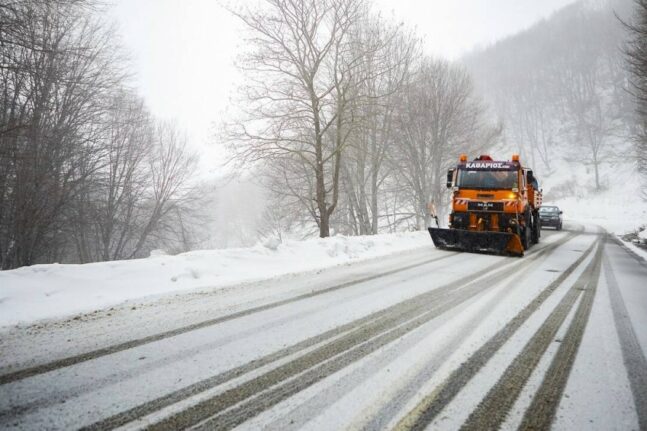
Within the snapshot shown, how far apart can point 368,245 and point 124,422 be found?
323 inches

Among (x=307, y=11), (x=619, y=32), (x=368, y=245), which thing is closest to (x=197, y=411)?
(x=368, y=245)

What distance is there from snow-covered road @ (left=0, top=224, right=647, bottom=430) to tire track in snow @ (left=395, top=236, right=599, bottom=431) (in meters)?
0.01

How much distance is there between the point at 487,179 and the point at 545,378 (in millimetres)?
9114

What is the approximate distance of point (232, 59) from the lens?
36.3 feet

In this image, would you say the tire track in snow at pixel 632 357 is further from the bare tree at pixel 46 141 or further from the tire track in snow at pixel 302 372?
the bare tree at pixel 46 141

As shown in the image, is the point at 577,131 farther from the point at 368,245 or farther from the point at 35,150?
the point at 35,150

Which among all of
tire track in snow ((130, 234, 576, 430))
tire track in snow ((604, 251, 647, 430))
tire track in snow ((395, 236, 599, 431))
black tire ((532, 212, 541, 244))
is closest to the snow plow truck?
black tire ((532, 212, 541, 244))

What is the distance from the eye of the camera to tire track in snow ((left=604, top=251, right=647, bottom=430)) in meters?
2.10

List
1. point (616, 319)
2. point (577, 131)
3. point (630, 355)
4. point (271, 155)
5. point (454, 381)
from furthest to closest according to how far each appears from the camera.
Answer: point (577, 131), point (271, 155), point (616, 319), point (630, 355), point (454, 381)

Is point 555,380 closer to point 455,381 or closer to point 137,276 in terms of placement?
point 455,381

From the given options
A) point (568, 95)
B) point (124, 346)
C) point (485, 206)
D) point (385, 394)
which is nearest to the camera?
point (385, 394)

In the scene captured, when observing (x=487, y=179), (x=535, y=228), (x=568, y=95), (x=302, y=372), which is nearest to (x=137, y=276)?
(x=302, y=372)

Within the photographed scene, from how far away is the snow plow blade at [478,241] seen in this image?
8.96m

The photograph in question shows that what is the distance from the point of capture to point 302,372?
7.72 feet
